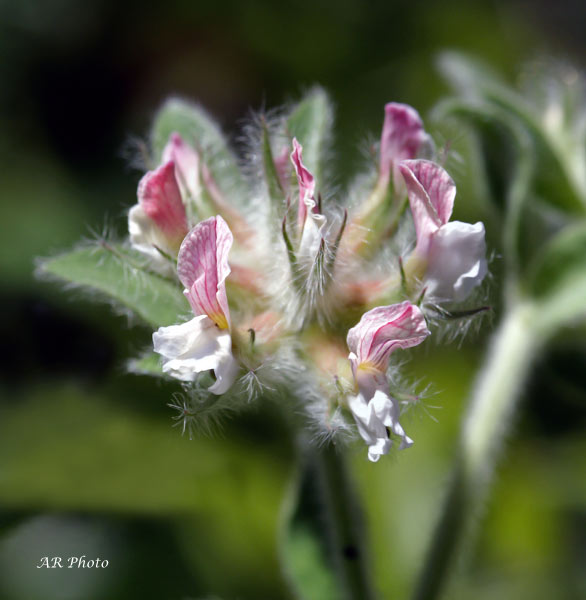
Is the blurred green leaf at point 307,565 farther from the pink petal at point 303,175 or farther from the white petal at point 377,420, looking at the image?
the pink petal at point 303,175

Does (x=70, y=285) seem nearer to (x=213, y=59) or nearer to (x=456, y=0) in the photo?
(x=213, y=59)

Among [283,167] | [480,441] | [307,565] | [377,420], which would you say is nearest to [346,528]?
[307,565]

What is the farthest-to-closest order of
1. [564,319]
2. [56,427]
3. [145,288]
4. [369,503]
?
1. [369,503]
2. [56,427]
3. [564,319]
4. [145,288]

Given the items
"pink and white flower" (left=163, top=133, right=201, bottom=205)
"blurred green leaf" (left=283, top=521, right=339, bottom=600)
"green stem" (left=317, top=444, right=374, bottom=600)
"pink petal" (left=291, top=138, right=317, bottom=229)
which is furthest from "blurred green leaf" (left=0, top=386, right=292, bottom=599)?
"pink petal" (left=291, top=138, right=317, bottom=229)

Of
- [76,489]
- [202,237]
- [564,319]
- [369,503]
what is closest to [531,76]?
[564,319]

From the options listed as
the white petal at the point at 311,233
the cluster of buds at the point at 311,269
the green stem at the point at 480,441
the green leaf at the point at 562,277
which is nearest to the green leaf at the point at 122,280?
the cluster of buds at the point at 311,269

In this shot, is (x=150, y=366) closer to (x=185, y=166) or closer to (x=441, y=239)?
(x=185, y=166)
